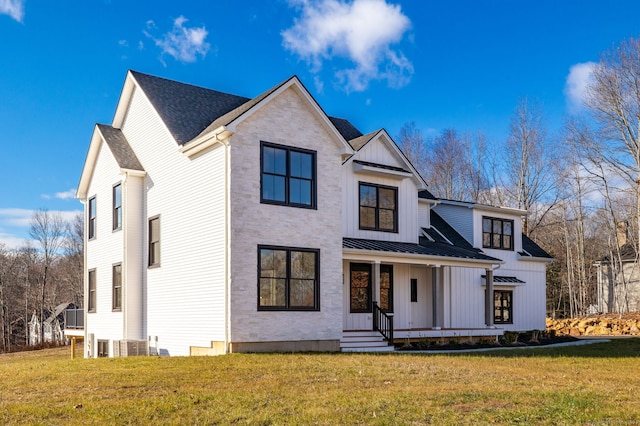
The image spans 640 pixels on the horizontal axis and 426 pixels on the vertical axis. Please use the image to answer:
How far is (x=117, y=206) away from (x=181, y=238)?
4.47 metres

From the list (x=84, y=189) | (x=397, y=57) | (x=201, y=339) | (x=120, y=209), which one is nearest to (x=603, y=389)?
(x=201, y=339)

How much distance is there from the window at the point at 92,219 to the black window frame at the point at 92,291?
1.37 m

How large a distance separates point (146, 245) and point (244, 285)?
567 cm

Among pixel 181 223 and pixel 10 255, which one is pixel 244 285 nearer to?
pixel 181 223

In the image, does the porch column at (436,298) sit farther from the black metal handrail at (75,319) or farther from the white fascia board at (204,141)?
the black metal handrail at (75,319)

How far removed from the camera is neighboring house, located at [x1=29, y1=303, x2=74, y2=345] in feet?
190

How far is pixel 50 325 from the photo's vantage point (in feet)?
203

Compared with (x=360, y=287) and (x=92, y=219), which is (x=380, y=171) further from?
(x=92, y=219)

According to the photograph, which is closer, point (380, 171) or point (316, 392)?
point (316, 392)

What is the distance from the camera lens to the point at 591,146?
37.2 metres

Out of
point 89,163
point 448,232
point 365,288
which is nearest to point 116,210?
point 89,163

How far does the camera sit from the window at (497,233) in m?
27.2

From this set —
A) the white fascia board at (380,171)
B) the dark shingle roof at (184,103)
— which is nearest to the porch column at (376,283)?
the white fascia board at (380,171)

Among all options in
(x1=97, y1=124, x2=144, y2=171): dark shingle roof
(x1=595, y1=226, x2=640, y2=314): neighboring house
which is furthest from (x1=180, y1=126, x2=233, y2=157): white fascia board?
(x1=595, y1=226, x2=640, y2=314): neighboring house
